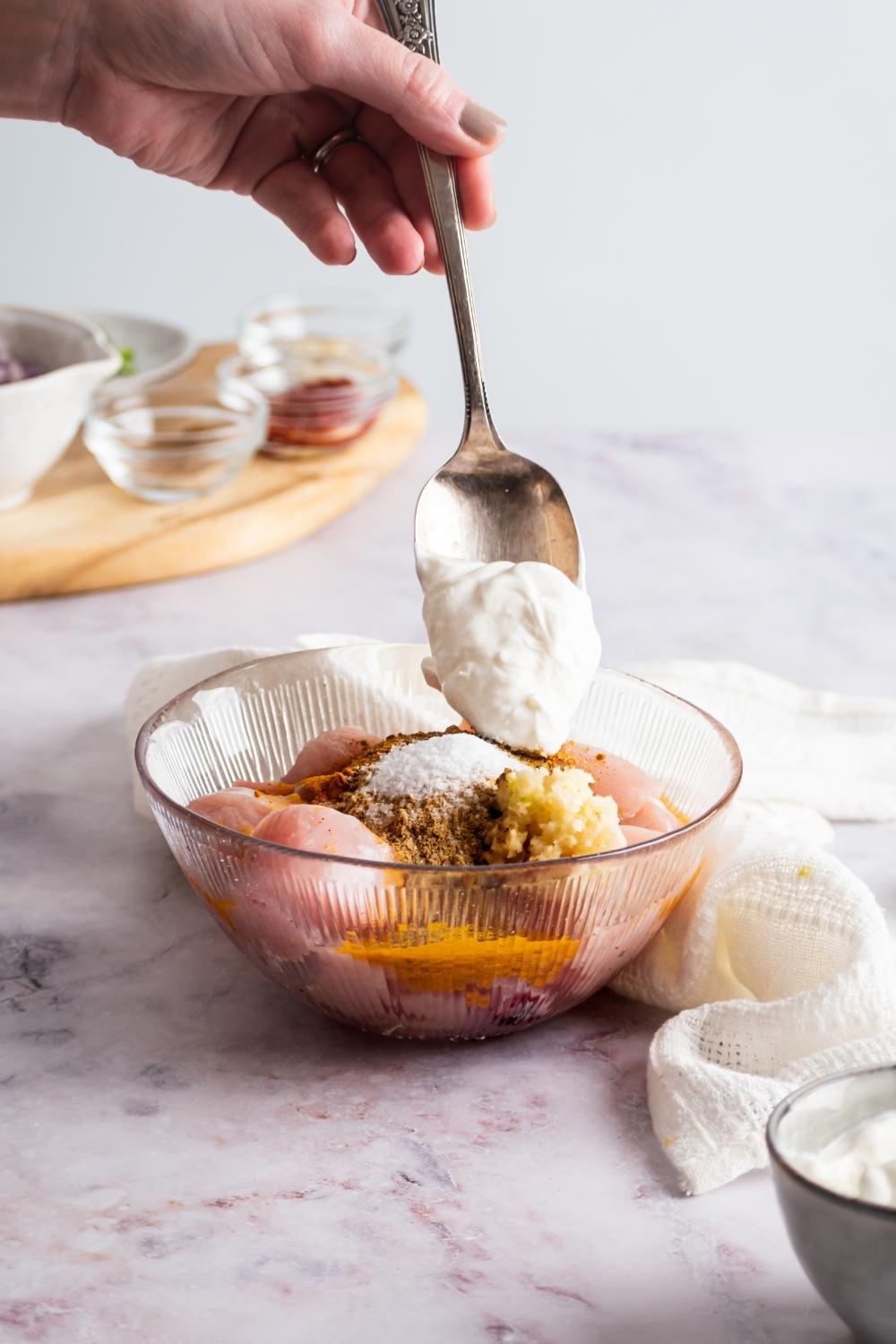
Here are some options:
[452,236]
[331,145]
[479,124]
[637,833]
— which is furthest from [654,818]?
[331,145]

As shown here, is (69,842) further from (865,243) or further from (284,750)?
(865,243)

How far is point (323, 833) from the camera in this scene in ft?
3.67

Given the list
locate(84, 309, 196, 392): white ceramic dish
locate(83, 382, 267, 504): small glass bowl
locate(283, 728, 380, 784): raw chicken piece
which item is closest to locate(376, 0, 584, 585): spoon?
locate(283, 728, 380, 784): raw chicken piece

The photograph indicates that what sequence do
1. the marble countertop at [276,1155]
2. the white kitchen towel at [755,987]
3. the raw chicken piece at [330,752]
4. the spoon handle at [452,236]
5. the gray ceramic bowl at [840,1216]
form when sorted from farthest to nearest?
the spoon handle at [452,236]
the raw chicken piece at [330,752]
the white kitchen towel at [755,987]
the marble countertop at [276,1155]
the gray ceramic bowl at [840,1216]

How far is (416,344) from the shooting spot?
476 cm

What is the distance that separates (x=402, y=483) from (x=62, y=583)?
2.16 feet

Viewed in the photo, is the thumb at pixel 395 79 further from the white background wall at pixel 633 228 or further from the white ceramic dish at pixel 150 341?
the white background wall at pixel 633 228

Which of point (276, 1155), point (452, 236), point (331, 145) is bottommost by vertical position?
point (276, 1155)

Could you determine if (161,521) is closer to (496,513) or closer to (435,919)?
(496,513)

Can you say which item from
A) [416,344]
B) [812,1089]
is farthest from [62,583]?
[416,344]

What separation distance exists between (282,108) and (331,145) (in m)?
0.07

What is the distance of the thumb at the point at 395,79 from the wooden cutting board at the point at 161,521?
78 centimetres

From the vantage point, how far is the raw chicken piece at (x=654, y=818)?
1.23 metres

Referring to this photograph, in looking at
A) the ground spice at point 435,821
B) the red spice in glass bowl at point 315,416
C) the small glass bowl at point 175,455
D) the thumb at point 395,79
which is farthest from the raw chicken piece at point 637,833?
the red spice in glass bowl at point 315,416
